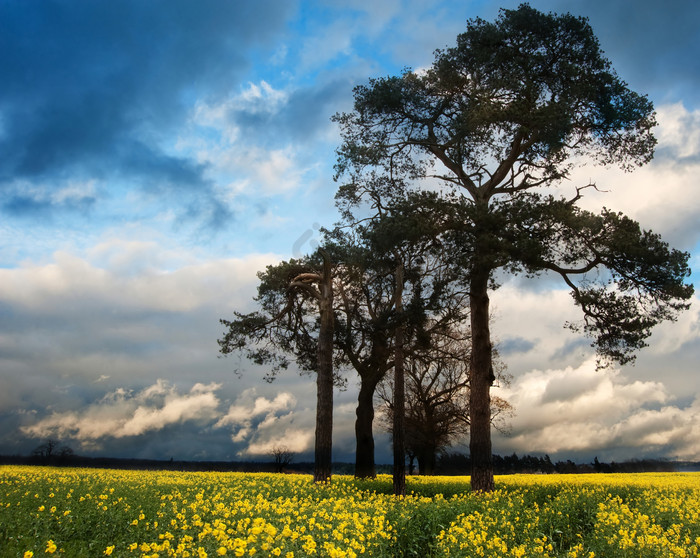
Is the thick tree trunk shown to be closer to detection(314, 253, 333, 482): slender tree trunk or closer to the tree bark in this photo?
detection(314, 253, 333, 482): slender tree trunk

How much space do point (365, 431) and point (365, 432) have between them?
0.05m

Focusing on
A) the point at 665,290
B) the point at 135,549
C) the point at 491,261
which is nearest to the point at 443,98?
the point at 491,261

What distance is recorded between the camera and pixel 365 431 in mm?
23250

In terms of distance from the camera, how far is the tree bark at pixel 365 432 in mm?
22828

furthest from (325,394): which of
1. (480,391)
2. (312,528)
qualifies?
(312,528)

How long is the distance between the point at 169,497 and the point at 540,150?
14115mm

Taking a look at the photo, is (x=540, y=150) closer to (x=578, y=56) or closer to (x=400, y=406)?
(x=578, y=56)

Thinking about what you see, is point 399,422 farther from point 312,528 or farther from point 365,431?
point 312,528

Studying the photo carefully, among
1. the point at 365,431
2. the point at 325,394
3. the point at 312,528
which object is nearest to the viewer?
the point at 312,528

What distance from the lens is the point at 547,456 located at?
38875 mm

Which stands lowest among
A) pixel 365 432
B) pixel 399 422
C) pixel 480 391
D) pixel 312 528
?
pixel 312 528

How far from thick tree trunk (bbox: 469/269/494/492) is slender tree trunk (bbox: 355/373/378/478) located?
8158 mm

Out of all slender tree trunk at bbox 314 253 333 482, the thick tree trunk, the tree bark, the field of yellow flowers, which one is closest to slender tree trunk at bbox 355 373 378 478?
the tree bark

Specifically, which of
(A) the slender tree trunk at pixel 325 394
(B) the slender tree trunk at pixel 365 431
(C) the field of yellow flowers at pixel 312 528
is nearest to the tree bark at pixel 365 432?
(B) the slender tree trunk at pixel 365 431
